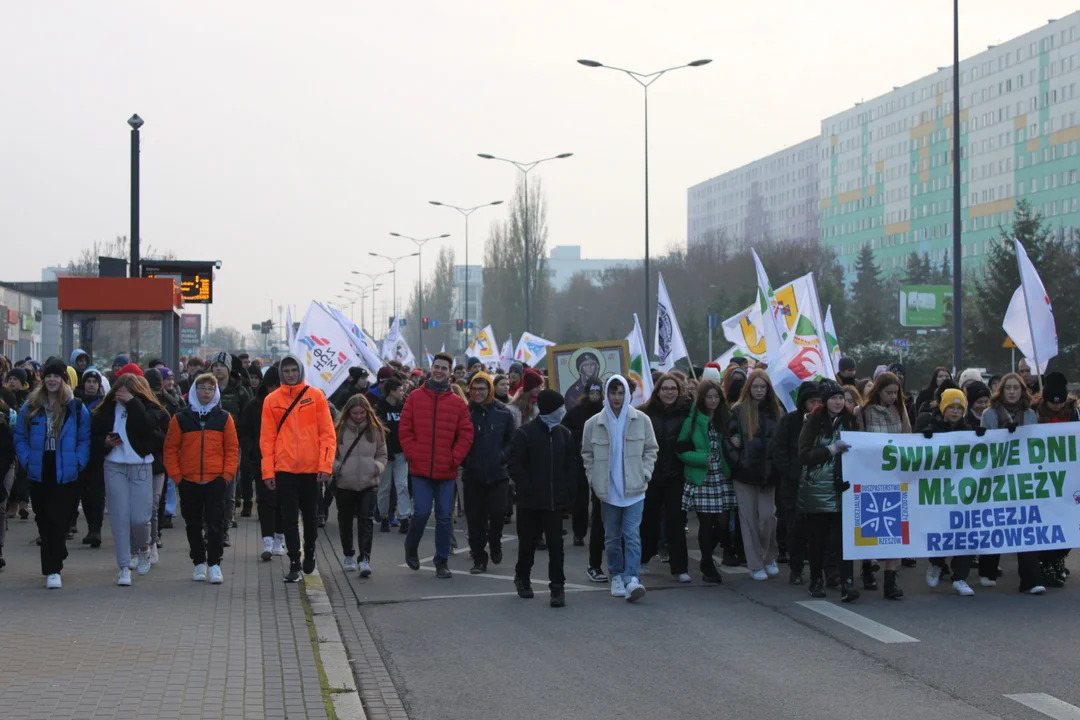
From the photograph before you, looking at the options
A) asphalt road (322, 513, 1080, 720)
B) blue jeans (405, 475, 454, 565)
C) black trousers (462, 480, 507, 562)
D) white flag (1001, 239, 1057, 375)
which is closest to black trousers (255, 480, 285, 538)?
asphalt road (322, 513, 1080, 720)

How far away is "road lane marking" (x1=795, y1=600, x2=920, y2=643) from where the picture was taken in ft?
29.5

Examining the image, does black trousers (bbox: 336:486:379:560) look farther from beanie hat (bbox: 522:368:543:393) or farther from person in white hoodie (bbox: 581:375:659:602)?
beanie hat (bbox: 522:368:543:393)

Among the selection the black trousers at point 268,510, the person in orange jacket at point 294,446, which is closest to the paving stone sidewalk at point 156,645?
the black trousers at point 268,510

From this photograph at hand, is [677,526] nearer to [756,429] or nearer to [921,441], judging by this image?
[756,429]

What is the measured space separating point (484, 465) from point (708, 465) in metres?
A: 1.96

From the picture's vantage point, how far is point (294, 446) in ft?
35.9

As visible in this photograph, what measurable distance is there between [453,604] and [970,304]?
4271 centimetres

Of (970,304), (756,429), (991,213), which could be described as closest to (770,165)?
(991,213)

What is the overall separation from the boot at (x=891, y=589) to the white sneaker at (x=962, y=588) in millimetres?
495

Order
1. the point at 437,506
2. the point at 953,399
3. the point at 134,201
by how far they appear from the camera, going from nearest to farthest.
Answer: the point at 953,399 < the point at 437,506 < the point at 134,201

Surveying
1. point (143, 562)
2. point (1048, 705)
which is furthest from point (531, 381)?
point (1048, 705)

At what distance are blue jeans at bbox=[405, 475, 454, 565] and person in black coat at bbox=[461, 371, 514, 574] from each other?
25 cm

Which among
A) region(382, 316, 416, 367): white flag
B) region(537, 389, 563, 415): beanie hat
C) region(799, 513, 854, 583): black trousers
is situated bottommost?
region(799, 513, 854, 583): black trousers

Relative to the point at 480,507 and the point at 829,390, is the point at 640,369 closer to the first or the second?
the point at 480,507
